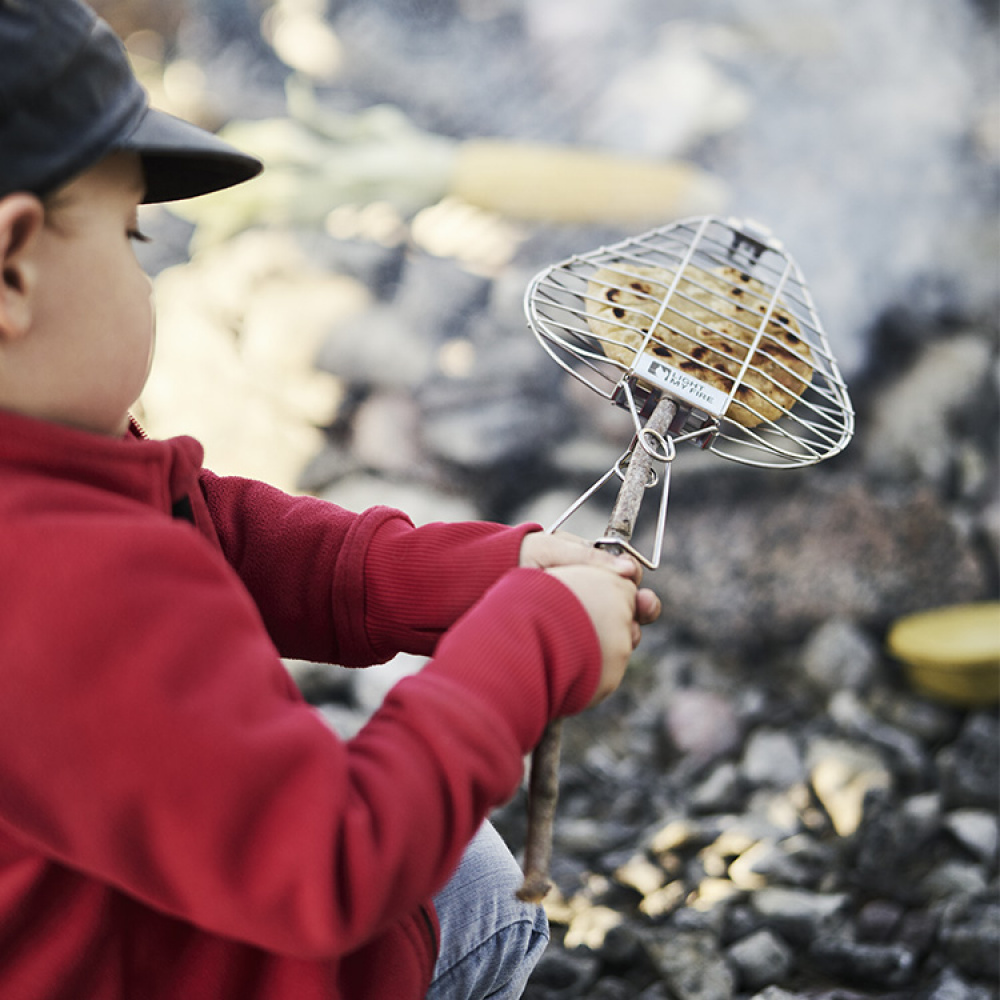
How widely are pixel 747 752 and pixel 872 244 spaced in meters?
1.18

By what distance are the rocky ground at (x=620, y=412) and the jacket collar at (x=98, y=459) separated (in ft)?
3.51

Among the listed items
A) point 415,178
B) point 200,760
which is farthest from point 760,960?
point 415,178

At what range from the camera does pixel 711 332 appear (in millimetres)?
803

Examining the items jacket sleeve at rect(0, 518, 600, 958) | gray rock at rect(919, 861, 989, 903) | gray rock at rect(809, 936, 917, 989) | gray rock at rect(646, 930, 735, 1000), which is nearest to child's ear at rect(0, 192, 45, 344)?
jacket sleeve at rect(0, 518, 600, 958)

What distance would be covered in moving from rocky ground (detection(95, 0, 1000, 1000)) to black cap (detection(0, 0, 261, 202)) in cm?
125

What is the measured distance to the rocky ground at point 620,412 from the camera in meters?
1.78

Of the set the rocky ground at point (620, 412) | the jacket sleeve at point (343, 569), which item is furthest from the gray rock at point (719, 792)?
the jacket sleeve at point (343, 569)

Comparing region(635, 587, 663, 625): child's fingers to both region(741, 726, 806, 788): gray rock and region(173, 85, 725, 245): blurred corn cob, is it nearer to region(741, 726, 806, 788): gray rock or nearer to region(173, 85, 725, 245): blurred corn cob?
region(741, 726, 806, 788): gray rock

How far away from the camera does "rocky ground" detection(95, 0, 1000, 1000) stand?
1779mm

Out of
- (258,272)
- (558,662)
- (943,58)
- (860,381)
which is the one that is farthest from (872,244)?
(558,662)

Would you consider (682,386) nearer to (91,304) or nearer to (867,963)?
(91,304)

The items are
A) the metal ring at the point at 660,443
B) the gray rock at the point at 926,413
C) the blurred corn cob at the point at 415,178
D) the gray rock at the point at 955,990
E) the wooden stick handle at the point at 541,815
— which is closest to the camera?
the wooden stick handle at the point at 541,815

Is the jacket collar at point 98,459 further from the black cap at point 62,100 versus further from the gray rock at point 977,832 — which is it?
the gray rock at point 977,832

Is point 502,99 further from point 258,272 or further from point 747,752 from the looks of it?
point 747,752
